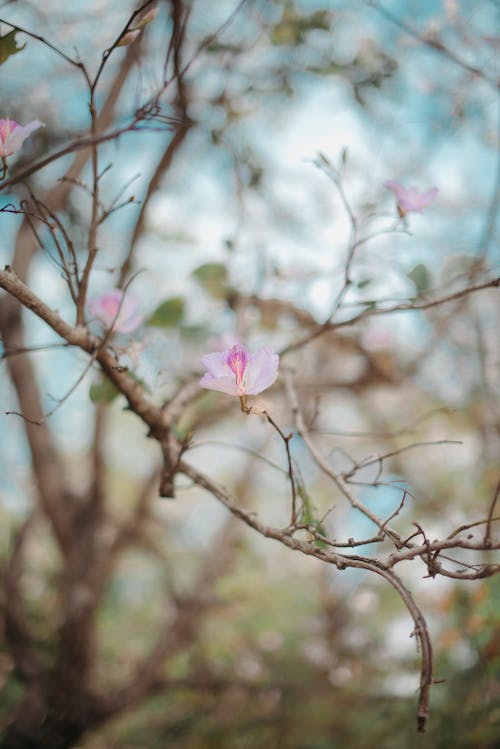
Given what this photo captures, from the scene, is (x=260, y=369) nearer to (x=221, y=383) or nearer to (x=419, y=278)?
(x=221, y=383)

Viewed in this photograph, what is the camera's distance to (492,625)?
106 cm

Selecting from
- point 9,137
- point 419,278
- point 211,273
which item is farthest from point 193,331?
point 9,137

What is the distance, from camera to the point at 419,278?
0.79 metres

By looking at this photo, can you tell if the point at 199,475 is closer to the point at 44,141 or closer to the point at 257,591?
the point at 44,141

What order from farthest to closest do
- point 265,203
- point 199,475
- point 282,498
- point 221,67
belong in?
point 282,498 → point 265,203 → point 221,67 → point 199,475

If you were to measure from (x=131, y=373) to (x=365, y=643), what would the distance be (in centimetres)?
178

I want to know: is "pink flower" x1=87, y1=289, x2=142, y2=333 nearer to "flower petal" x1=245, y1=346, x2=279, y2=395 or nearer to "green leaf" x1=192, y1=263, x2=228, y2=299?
"flower petal" x1=245, y1=346, x2=279, y2=395

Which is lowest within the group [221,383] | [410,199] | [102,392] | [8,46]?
[221,383]

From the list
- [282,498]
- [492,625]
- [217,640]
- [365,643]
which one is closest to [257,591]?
[217,640]

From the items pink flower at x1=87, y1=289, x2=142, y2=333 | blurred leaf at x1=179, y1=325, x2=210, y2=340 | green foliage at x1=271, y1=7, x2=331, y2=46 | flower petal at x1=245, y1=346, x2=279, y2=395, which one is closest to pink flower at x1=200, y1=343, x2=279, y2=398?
flower petal at x1=245, y1=346, x2=279, y2=395

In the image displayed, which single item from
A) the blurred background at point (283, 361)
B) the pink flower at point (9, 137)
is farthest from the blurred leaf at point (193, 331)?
the pink flower at point (9, 137)

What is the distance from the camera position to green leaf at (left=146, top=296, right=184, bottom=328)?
968mm

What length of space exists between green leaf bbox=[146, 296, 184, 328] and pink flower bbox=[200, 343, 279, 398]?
0.44m

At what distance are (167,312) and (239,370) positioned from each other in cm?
45
